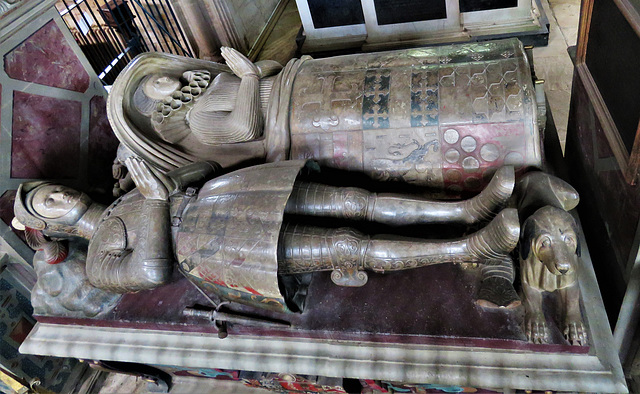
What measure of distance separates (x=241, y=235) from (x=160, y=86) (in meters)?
1.53

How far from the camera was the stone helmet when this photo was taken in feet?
10.2

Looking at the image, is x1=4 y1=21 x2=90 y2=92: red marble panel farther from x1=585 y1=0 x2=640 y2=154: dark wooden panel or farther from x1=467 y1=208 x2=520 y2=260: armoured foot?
x1=585 y1=0 x2=640 y2=154: dark wooden panel

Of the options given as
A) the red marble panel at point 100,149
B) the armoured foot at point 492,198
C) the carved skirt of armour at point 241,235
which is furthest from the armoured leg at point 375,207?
the red marble panel at point 100,149

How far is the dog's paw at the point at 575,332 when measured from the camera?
2217mm

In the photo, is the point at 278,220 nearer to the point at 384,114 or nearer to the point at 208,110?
the point at 384,114

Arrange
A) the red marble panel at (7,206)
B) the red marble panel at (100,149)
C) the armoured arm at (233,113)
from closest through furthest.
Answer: the armoured arm at (233,113)
the red marble panel at (7,206)
the red marble panel at (100,149)

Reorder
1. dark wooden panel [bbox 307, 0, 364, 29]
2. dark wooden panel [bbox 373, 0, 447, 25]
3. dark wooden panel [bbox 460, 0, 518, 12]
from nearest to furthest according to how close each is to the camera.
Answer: dark wooden panel [bbox 460, 0, 518, 12]
dark wooden panel [bbox 373, 0, 447, 25]
dark wooden panel [bbox 307, 0, 364, 29]

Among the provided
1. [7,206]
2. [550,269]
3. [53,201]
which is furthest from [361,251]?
[7,206]

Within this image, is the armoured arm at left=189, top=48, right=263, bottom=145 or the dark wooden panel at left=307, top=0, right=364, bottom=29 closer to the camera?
the armoured arm at left=189, top=48, right=263, bottom=145

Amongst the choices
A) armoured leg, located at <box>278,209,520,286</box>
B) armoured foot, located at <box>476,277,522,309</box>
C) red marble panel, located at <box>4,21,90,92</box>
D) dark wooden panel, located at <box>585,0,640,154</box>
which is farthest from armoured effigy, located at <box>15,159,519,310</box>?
red marble panel, located at <box>4,21,90,92</box>

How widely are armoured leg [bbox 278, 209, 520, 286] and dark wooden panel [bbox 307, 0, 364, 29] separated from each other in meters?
3.51

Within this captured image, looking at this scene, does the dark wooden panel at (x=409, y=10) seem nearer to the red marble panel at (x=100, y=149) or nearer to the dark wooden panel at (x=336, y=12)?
the dark wooden panel at (x=336, y=12)

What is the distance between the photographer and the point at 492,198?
2381 mm

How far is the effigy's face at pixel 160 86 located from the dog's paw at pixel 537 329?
9.07 ft
